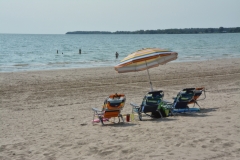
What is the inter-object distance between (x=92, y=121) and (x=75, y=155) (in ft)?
11.1

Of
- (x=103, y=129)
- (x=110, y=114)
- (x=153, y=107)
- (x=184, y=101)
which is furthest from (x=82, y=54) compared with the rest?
(x=103, y=129)

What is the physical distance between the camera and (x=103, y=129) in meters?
9.62

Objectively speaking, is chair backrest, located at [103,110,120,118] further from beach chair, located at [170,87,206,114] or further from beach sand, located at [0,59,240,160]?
beach chair, located at [170,87,206,114]

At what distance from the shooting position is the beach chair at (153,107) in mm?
10695

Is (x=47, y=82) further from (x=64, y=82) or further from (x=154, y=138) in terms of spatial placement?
(x=154, y=138)

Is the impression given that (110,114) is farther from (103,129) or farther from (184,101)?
(184,101)

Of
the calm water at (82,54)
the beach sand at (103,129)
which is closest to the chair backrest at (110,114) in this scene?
the beach sand at (103,129)

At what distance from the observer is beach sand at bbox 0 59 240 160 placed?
7359 mm

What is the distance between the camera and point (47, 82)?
20.1 metres

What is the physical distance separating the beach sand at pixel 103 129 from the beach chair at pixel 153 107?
274 mm

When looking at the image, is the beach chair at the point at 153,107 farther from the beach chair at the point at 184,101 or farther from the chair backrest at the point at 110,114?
the chair backrest at the point at 110,114

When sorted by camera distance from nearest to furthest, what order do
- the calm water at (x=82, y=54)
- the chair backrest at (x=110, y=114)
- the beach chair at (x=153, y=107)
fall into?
1. the chair backrest at (x=110, y=114)
2. the beach chair at (x=153, y=107)
3. the calm water at (x=82, y=54)

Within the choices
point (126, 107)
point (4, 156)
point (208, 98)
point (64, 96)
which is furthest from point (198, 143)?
point (64, 96)

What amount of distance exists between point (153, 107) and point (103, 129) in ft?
5.79
